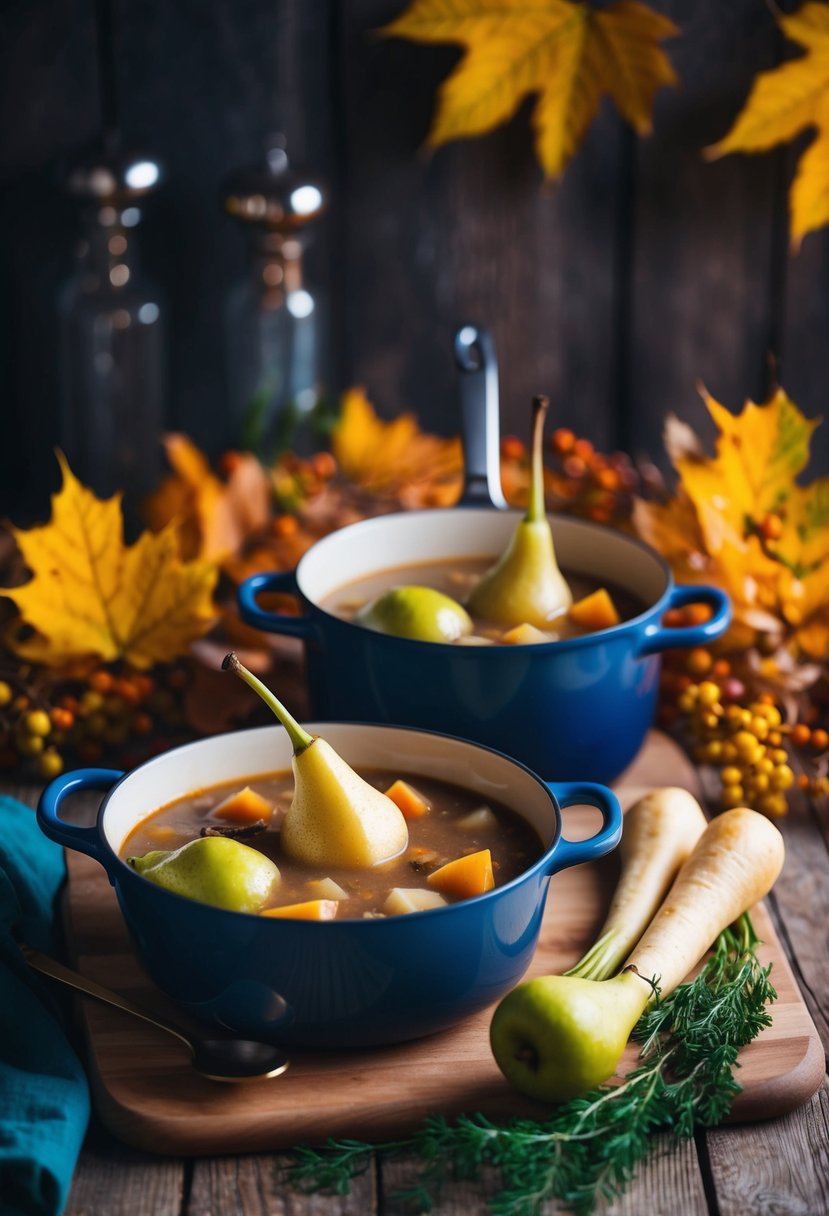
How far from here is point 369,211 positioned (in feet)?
7.70

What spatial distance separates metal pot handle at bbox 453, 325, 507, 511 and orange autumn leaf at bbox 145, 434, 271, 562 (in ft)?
1.00

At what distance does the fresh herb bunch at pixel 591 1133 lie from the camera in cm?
116

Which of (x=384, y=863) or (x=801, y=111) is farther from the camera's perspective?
(x=801, y=111)

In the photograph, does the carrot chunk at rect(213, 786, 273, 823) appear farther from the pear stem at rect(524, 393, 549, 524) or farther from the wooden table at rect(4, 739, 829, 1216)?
the pear stem at rect(524, 393, 549, 524)

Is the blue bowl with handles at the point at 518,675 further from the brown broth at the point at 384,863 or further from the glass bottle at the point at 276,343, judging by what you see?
the glass bottle at the point at 276,343

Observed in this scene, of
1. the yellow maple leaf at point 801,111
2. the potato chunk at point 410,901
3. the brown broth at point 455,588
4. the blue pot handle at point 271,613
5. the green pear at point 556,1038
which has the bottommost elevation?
the green pear at point 556,1038

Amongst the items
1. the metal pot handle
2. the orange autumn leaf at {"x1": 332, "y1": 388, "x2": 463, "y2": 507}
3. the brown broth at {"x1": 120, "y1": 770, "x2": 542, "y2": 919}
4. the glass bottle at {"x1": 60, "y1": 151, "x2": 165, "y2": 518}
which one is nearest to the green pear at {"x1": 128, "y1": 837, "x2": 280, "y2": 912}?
the brown broth at {"x1": 120, "y1": 770, "x2": 542, "y2": 919}

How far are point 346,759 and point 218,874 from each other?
0.27m

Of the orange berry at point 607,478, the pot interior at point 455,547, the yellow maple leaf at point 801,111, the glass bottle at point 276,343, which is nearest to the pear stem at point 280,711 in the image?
the pot interior at point 455,547

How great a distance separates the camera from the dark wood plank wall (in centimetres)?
222

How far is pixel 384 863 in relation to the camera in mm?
1333

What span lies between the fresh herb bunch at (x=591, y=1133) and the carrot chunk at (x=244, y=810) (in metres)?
0.32

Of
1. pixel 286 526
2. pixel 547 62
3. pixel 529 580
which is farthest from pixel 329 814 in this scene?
pixel 547 62

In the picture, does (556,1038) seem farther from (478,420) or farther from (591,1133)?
(478,420)
